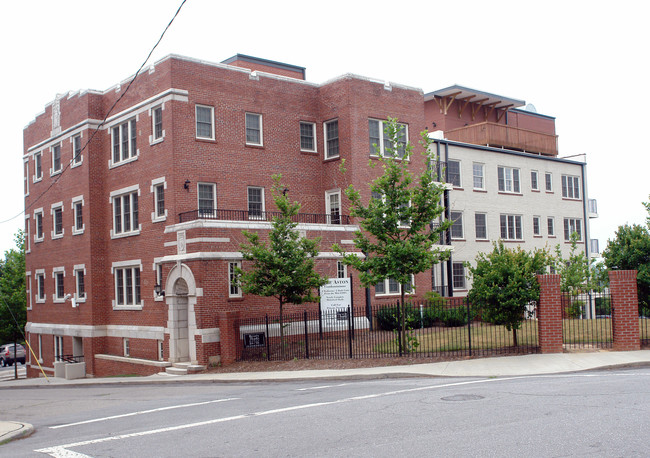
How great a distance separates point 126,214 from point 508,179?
23759mm

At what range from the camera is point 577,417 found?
9.91 metres

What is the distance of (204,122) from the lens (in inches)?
1141

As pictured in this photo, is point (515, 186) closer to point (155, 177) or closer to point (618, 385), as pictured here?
point (155, 177)

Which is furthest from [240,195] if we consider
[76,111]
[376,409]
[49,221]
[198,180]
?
[376,409]

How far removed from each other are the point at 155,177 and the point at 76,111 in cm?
835

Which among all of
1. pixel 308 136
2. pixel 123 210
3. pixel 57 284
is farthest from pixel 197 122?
pixel 57 284

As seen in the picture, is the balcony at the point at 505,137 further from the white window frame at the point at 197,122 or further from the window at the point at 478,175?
the white window frame at the point at 197,122

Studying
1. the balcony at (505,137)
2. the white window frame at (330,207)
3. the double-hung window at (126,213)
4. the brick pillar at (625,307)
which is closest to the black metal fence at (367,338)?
the brick pillar at (625,307)

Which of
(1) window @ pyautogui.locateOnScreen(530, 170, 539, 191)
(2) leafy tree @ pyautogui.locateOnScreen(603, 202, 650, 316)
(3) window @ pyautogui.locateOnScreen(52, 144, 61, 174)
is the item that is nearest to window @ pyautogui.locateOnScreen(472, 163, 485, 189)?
(1) window @ pyautogui.locateOnScreen(530, 170, 539, 191)

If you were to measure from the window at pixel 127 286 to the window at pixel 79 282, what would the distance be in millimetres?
2554

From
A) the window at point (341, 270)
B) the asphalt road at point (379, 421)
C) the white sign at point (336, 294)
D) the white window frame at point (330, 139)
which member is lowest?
the asphalt road at point (379, 421)

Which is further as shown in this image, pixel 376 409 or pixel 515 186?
pixel 515 186

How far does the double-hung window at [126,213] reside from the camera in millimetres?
31109

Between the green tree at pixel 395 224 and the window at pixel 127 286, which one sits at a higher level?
the green tree at pixel 395 224
